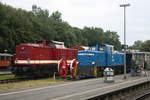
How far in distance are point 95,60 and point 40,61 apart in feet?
17.5

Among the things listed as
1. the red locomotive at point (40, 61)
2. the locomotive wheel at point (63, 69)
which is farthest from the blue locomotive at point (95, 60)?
the locomotive wheel at point (63, 69)

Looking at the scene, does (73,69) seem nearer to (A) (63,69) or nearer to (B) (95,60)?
(A) (63,69)

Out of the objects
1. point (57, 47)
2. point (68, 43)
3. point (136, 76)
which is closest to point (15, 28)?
point (68, 43)

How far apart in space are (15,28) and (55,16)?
5092cm

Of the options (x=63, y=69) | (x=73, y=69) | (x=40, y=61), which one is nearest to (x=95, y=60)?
(x=73, y=69)

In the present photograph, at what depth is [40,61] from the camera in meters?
30.0

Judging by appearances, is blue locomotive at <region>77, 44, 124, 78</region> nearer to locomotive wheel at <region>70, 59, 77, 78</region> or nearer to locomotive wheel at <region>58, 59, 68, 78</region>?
locomotive wheel at <region>70, 59, 77, 78</region>

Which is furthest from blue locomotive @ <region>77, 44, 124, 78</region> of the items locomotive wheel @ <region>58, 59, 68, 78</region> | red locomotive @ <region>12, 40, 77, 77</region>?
locomotive wheel @ <region>58, 59, 68, 78</region>

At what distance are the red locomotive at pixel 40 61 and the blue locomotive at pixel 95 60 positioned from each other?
41.5 inches

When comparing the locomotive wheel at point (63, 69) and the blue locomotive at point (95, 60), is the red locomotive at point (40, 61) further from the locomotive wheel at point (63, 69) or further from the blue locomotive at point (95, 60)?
the blue locomotive at point (95, 60)

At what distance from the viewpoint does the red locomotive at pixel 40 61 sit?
90.1 ft

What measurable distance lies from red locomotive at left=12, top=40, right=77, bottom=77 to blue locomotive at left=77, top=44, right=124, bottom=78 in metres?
1.05

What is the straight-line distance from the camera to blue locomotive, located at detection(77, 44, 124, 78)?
28.6 metres

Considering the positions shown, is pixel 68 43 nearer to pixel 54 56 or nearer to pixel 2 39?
pixel 2 39
